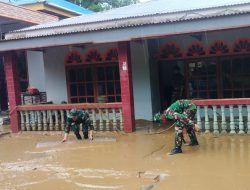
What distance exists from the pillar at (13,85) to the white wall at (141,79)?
360 cm

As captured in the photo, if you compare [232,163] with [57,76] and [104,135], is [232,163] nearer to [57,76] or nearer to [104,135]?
[104,135]

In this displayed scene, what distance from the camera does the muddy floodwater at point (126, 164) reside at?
238 inches

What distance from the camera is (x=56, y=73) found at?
1319 centimetres

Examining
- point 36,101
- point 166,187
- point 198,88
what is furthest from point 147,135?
point 36,101

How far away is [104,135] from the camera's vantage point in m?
10.3

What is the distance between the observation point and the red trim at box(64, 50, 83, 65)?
505 inches

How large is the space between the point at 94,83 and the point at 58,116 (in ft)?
6.14

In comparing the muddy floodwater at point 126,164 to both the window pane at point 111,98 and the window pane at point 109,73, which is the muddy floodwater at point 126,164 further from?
the window pane at point 109,73

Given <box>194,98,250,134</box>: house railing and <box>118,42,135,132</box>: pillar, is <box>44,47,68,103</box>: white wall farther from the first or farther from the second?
<box>194,98,250,134</box>: house railing

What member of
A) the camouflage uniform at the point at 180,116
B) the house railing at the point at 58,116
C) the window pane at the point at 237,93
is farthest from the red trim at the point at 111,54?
the camouflage uniform at the point at 180,116

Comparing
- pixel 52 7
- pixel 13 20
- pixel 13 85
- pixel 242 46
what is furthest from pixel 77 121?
pixel 52 7

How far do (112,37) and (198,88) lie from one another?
11.9 ft

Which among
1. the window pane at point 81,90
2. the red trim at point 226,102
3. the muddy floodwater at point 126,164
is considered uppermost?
the window pane at point 81,90

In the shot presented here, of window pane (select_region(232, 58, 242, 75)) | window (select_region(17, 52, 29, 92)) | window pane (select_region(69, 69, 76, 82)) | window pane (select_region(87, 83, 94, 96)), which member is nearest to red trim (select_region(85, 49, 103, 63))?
window pane (select_region(69, 69, 76, 82))
